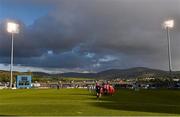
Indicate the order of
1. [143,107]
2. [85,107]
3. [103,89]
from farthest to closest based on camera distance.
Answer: [103,89], [143,107], [85,107]

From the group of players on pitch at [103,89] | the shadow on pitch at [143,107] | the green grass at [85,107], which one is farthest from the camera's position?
the group of players on pitch at [103,89]

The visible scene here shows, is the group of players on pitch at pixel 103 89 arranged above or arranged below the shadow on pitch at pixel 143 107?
above

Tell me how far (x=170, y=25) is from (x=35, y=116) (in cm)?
9155

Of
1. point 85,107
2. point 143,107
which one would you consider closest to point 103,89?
point 143,107

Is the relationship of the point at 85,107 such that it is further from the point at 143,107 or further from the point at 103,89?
the point at 103,89

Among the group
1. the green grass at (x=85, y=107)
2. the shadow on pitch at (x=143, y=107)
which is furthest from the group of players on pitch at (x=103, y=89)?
the shadow on pitch at (x=143, y=107)

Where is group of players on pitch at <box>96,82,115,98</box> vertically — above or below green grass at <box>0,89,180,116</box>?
above

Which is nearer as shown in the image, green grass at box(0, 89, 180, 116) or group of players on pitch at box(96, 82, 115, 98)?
green grass at box(0, 89, 180, 116)

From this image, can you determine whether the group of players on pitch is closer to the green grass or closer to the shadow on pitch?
the green grass

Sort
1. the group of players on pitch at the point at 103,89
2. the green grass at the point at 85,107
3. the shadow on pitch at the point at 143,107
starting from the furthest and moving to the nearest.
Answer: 1. the group of players on pitch at the point at 103,89
2. the shadow on pitch at the point at 143,107
3. the green grass at the point at 85,107

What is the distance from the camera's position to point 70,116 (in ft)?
77.3

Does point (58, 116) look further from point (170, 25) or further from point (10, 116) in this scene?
point (170, 25)

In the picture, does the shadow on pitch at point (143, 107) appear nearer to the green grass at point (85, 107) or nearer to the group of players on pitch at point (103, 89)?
the green grass at point (85, 107)

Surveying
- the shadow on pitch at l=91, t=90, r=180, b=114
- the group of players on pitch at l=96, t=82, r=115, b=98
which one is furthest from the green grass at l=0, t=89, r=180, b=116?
the group of players on pitch at l=96, t=82, r=115, b=98
